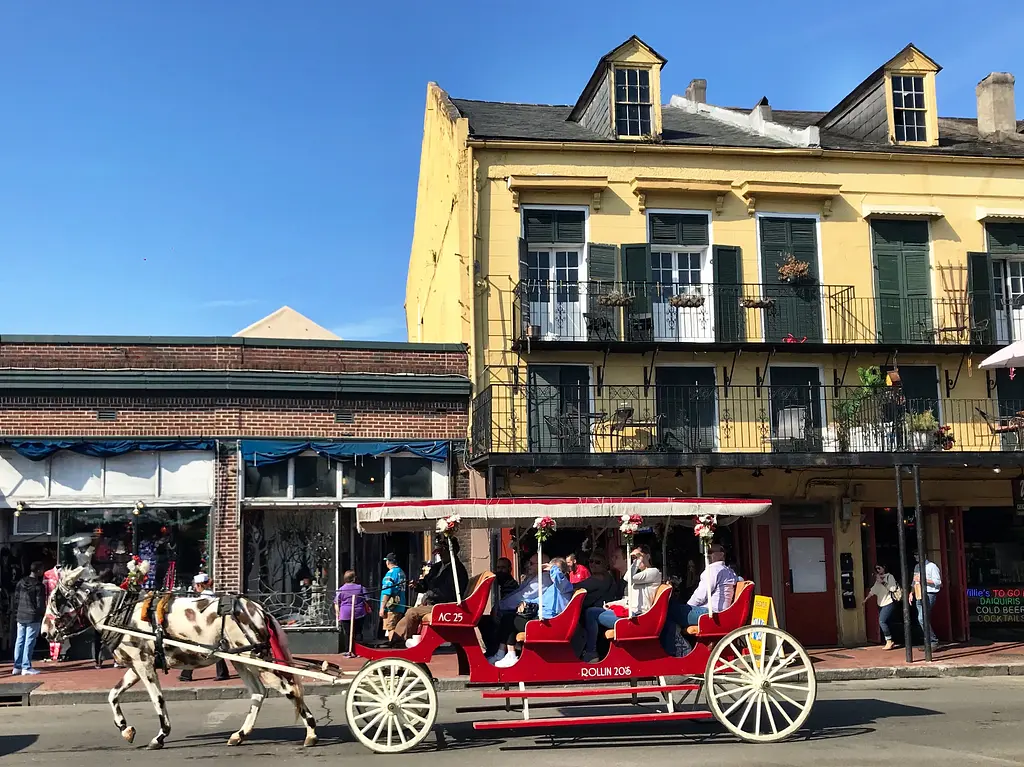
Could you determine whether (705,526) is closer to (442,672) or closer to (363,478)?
(442,672)

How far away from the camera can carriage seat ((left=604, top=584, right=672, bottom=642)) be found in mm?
10445

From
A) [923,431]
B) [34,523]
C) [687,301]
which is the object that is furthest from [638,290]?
[34,523]

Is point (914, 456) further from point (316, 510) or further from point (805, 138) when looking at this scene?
point (316, 510)

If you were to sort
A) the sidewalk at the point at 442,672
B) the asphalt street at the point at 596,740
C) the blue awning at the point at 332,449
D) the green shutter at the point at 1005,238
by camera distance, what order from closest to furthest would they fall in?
the asphalt street at the point at 596,740
the sidewalk at the point at 442,672
the blue awning at the point at 332,449
the green shutter at the point at 1005,238

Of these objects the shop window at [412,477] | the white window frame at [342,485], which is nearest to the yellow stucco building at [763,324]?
the white window frame at [342,485]

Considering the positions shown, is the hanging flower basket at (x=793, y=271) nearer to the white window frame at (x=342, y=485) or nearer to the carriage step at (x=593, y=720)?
the white window frame at (x=342, y=485)

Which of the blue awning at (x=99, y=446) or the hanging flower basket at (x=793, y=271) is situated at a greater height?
the hanging flower basket at (x=793, y=271)

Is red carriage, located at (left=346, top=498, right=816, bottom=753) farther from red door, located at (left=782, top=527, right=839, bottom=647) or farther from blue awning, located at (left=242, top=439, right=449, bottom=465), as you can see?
red door, located at (left=782, top=527, right=839, bottom=647)

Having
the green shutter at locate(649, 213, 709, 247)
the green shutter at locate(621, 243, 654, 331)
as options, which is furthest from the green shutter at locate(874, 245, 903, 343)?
the green shutter at locate(621, 243, 654, 331)

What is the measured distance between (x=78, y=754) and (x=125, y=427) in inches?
363

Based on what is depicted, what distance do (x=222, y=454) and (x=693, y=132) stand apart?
11.4m

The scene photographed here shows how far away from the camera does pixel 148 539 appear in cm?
1869

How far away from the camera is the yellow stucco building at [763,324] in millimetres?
19828

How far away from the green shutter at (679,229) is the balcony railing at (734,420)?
280 centimetres
